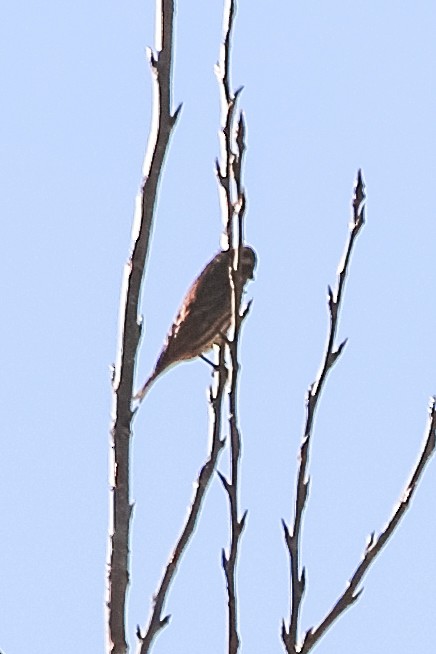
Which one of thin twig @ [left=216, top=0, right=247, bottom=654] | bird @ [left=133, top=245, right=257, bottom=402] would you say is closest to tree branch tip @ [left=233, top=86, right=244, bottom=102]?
thin twig @ [left=216, top=0, right=247, bottom=654]

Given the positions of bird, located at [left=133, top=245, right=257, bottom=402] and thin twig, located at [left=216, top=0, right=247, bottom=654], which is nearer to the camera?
thin twig, located at [left=216, top=0, right=247, bottom=654]

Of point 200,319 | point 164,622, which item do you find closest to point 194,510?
point 164,622

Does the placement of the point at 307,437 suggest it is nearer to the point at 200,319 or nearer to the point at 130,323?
the point at 130,323

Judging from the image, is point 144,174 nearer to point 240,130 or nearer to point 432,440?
point 240,130

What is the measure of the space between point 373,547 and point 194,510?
560 mm

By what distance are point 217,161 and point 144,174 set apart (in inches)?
10.0

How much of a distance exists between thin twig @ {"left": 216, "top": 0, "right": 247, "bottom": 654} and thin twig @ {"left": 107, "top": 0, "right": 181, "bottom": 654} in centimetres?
19

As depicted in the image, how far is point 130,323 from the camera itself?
12.4 ft

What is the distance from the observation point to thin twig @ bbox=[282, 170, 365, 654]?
3240mm

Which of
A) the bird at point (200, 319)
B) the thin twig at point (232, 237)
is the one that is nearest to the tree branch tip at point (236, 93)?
the thin twig at point (232, 237)

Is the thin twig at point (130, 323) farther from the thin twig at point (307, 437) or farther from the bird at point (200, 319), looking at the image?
the bird at point (200, 319)

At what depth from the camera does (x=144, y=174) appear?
12.4 ft

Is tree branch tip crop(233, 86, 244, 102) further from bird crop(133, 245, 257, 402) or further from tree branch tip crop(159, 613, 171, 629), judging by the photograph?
bird crop(133, 245, 257, 402)

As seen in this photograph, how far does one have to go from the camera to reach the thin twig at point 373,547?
3.34 metres
